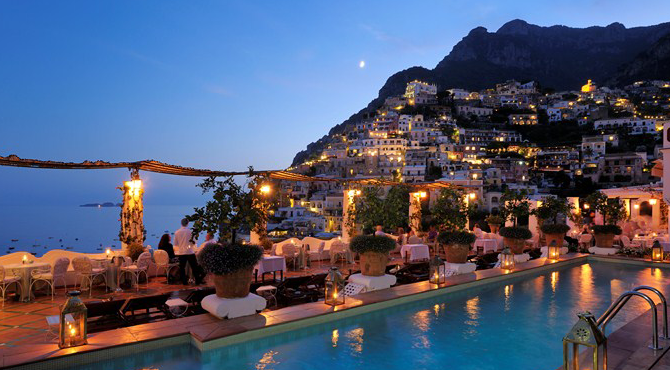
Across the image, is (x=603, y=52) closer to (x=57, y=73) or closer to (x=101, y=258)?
(x=57, y=73)

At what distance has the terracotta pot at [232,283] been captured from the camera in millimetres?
6566

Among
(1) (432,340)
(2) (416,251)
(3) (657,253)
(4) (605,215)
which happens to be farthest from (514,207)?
(1) (432,340)

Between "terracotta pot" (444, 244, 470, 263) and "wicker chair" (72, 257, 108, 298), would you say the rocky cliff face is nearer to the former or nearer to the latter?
"terracotta pot" (444, 244, 470, 263)

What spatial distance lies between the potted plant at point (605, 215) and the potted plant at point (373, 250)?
432 inches

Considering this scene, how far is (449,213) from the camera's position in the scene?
1134 centimetres

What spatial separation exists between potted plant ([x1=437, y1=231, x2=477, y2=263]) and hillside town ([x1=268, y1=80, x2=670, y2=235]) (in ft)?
181

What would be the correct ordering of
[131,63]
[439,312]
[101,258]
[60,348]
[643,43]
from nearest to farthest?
[60,348], [439,312], [101,258], [131,63], [643,43]

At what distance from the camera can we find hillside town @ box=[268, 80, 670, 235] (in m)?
80.1

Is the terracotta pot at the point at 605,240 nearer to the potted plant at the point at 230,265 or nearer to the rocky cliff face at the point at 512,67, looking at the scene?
the potted plant at the point at 230,265

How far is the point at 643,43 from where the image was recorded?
616ft

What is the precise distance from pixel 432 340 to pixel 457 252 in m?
4.73

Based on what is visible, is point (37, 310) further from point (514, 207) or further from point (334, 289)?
point (514, 207)

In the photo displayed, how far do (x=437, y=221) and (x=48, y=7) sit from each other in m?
60.1

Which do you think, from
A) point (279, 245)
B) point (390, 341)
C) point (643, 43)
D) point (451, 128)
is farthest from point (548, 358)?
point (643, 43)
